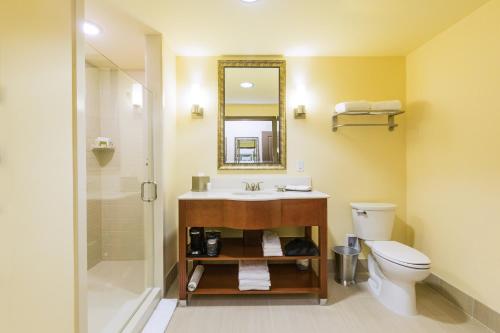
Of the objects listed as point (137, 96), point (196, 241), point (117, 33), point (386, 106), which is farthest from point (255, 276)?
point (117, 33)

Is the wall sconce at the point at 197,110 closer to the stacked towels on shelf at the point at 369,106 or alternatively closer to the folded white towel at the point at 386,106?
the stacked towels on shelf at the point at 369,106

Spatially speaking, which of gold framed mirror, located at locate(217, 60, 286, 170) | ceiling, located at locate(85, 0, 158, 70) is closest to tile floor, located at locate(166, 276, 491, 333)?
gold framed mirror, located at locate(217, 60, 286, 170)

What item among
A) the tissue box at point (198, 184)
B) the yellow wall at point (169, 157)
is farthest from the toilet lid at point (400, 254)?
the yellow wall at point (169, 157)

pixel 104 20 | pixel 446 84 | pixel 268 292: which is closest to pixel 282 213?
pixel 268 292

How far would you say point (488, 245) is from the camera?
65.3 inches

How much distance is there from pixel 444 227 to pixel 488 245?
360mm

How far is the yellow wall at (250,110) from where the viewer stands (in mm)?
2422

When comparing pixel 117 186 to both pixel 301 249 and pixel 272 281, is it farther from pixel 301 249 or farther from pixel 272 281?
pixel 301 249

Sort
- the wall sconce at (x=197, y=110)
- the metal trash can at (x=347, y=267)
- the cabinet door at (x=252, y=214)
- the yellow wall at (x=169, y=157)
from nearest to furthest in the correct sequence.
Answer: the cabinet door at (x=252, y=214) → the yellow wall at (x=169, y=157) → the metal trash can at (x=347, y=267) → the wall sconce at (x=197, y=110)

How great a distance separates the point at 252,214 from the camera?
1.80 m

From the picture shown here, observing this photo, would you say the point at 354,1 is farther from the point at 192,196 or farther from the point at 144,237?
the point at 144,237

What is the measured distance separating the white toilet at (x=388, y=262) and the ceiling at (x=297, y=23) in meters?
1.55

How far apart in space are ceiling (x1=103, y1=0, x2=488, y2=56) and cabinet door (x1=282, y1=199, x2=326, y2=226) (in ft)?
4.69

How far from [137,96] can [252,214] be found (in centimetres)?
143
